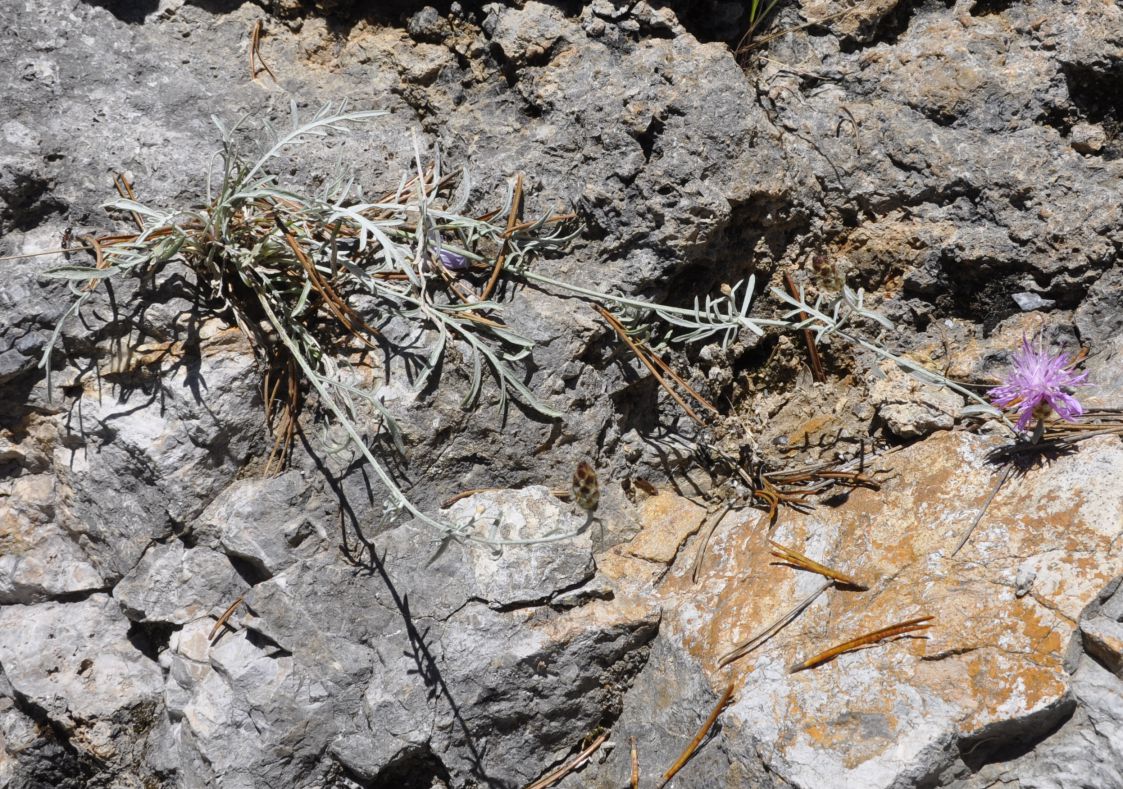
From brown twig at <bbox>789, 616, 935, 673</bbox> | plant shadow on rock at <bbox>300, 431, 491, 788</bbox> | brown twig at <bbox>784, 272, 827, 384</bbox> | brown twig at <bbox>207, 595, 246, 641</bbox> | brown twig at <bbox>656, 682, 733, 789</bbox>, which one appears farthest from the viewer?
brown twig at <bbox>784, 272, 827, 384</bbox>

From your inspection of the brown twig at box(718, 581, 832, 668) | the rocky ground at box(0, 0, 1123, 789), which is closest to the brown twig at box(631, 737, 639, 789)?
the rocky ground at box(0, 0, 1123, 789)

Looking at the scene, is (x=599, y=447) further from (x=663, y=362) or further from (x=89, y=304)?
(x=89, y=304)

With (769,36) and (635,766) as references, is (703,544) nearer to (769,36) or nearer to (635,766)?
(635,766)

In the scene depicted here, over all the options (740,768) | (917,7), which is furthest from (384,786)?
(917,7)

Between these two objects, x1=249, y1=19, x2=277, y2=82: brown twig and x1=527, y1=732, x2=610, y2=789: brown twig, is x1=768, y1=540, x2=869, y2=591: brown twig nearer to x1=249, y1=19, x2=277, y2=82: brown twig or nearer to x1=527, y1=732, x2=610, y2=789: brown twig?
x1=527, y1=732, x2=610, y2=789: brown twig

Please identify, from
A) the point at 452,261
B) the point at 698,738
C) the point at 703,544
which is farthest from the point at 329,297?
the point at 698,738

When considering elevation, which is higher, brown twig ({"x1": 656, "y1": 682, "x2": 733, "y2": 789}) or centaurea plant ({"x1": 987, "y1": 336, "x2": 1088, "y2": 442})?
centaurea plant ({"x1": 987, "y1": 336, "x2": 1088, "y2": 442})
